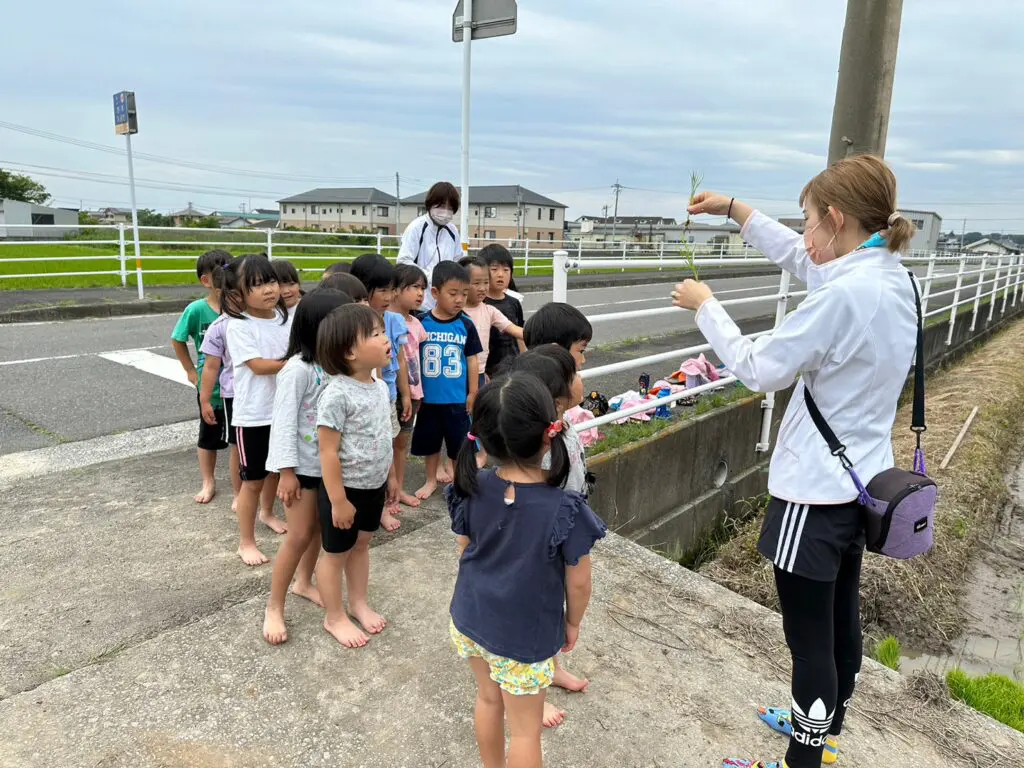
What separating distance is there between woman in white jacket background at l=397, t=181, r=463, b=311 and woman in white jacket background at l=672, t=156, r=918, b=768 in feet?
9.23

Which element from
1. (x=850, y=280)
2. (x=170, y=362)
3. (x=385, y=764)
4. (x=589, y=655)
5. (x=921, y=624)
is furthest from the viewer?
(x=170, y=362)

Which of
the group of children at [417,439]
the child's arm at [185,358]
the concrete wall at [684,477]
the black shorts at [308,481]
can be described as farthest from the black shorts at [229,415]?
the concrete wall at [684,477]

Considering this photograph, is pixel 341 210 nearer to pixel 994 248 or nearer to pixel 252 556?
pixel 994 248

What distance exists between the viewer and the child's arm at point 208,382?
3.01m

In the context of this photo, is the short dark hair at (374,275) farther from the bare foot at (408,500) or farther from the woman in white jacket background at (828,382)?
the woman in white jacket background at (828,382)

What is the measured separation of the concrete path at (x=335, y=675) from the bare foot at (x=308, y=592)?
1.3 inches

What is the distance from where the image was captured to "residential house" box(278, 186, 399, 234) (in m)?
69.4

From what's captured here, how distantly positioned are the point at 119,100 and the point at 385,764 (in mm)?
12371

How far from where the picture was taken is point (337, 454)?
2.22 metres

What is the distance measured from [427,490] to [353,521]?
4.06 feet

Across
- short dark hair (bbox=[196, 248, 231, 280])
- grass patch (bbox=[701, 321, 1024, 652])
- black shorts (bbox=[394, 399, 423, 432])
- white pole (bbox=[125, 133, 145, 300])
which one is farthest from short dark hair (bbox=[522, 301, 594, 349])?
white pole (bbox=[125, 133, 145, 300])

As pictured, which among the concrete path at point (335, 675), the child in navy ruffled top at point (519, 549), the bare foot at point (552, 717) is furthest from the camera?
the bare foot at point (552, 717)

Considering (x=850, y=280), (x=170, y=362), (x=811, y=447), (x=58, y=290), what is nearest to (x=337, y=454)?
(x=811, y=447)

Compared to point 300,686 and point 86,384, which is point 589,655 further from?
point 86,384
